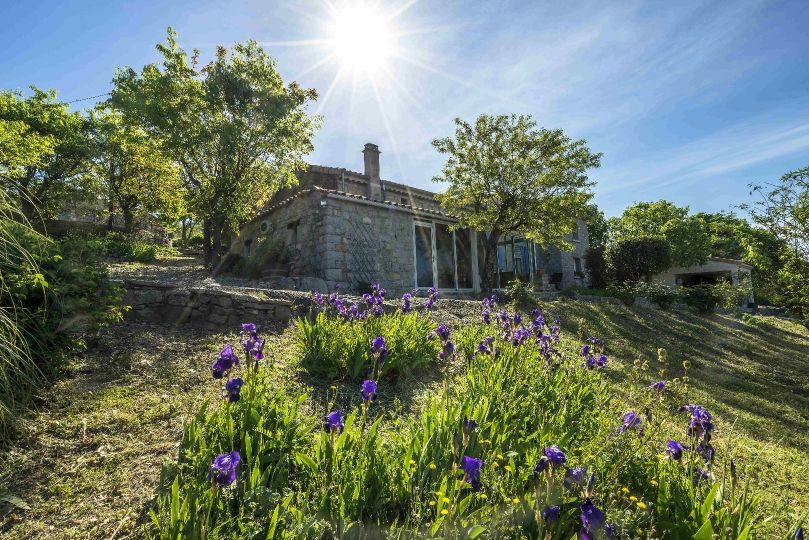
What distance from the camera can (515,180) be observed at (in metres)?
14.1

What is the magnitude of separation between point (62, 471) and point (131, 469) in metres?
0.39

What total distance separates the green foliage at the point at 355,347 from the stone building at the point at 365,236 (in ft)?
21.7

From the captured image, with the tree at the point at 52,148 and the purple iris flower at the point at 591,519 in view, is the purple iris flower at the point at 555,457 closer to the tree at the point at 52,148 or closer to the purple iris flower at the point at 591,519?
the purple iris flower at the point at 591,519

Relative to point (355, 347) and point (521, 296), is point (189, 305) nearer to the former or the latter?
point (355, 347)

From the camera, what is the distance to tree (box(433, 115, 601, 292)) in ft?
45.7

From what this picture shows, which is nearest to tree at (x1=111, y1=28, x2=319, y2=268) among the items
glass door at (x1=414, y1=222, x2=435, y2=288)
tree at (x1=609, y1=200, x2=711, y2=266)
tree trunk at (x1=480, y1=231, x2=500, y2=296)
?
glass door at (x1=414, y1=222, x2=435, y2=288)

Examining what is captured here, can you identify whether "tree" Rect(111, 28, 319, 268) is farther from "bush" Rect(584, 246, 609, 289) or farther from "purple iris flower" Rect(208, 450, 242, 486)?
"bush" Rect(584, 246, 609, 289)

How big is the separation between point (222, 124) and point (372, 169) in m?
7.05

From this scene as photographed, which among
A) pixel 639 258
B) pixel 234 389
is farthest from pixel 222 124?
pixel 639 258

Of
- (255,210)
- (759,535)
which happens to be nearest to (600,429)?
(759,535)

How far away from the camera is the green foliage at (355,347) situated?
4.12m

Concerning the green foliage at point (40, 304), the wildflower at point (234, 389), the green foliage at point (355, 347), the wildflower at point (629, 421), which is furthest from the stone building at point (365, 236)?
the wildflower at point (629, 421)

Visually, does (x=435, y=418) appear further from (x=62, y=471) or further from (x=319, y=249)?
(x=319, y=249)

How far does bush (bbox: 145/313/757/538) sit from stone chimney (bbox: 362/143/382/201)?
1639 cm
